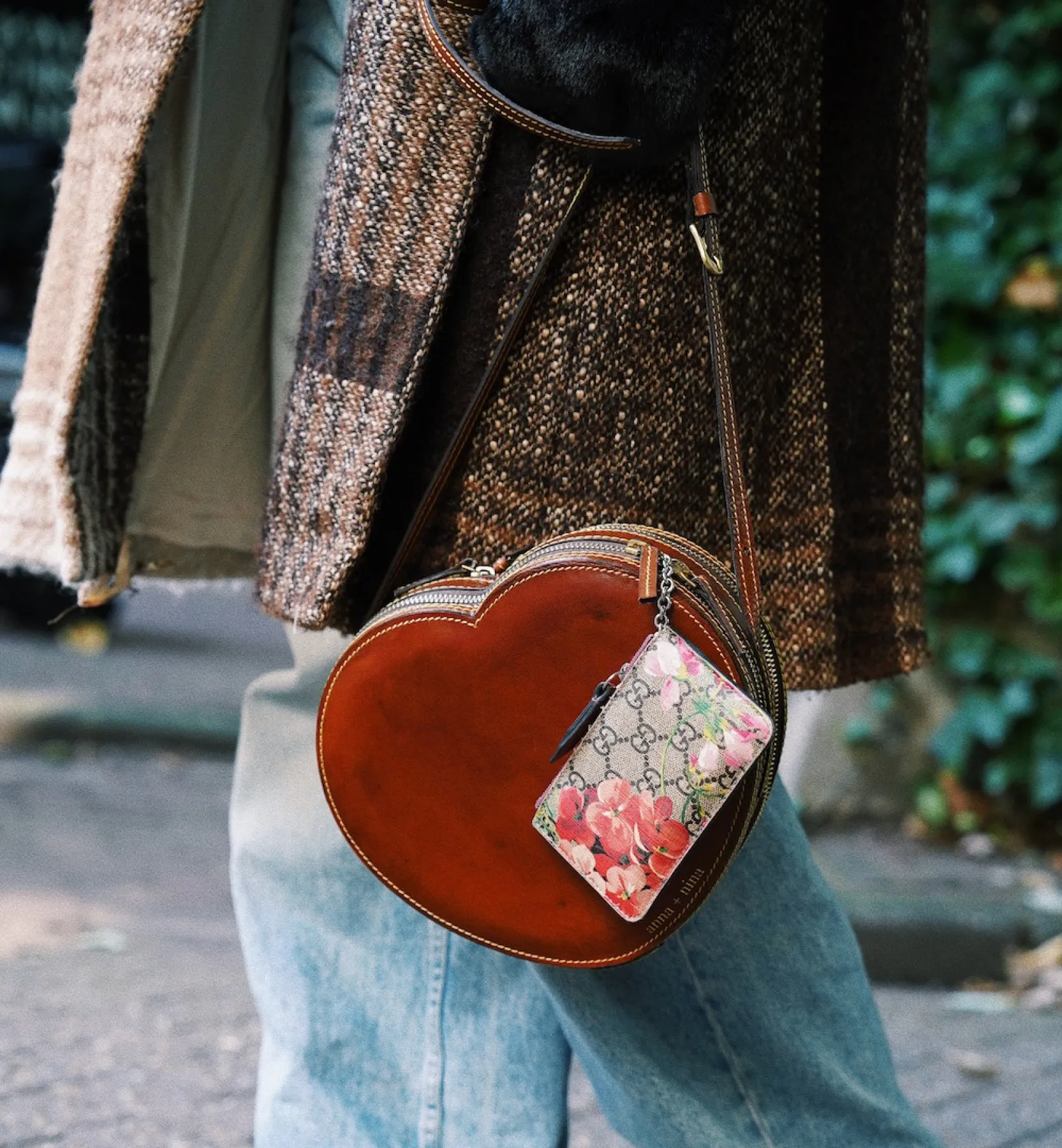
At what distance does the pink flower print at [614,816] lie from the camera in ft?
3.21

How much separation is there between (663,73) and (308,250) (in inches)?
17.0

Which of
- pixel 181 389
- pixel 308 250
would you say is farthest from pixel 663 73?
pixel 181 389

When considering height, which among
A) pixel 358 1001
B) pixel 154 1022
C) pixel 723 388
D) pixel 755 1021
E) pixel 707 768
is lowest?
pixel 154 1022

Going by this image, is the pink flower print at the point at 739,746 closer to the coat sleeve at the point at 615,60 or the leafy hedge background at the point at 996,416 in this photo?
the coat sleeve at the point at 615,60

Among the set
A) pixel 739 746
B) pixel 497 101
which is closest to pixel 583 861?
pixel 739 746

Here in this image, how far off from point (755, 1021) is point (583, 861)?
0.99ft

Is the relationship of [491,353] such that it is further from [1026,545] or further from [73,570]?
[1026,545]

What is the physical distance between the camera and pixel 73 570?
1252 millimetres

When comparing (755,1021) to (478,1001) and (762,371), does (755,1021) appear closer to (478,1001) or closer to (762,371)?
(478,1001)

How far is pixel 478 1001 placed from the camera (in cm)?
130

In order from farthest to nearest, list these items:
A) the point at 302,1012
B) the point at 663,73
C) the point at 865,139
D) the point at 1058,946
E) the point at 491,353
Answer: the point at 1058,946 → the point at 302,1012 → the point at 865,139 → the point at 491,353 → the point at 663,73

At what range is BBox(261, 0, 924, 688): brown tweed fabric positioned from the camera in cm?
105

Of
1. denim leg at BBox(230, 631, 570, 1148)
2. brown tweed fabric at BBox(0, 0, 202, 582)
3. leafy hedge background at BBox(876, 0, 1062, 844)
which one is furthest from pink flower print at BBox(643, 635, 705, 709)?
leafy hedge background at BBox(876, 0, 1062, 844)

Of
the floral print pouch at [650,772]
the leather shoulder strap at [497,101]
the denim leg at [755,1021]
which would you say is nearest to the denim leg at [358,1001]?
the denim leg at [755,1021]
